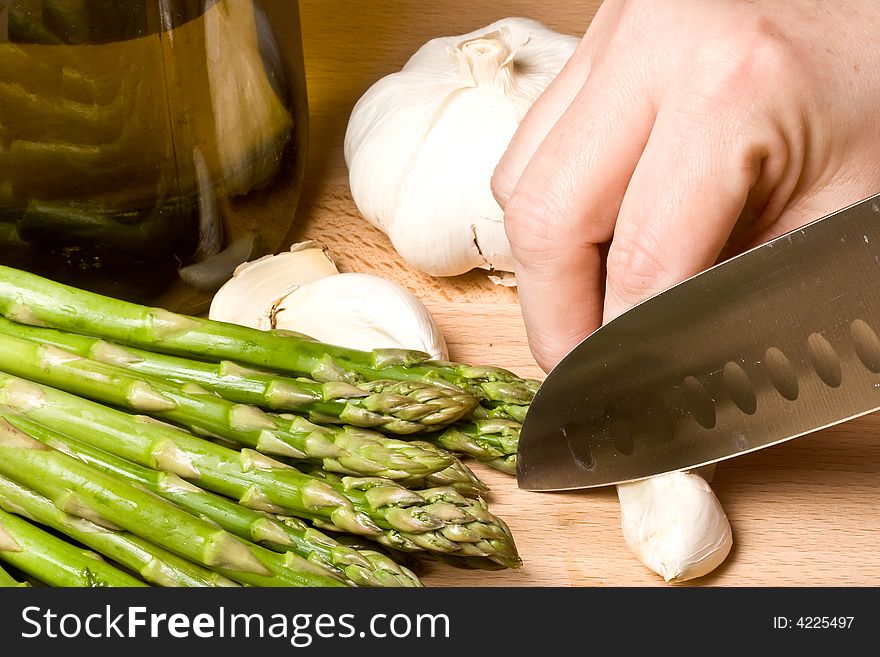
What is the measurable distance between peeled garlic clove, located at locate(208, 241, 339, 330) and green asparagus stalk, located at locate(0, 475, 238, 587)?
0.39 m

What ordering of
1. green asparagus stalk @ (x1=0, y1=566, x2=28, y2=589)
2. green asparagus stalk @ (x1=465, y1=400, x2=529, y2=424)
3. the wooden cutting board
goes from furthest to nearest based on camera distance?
green asparagus stalk @ (x1=465, y1=400, x2=529, y2=424) → the wooden cutting board → green asparagus stalk @ (x1=0, y1=566, x2=28, y2=589)

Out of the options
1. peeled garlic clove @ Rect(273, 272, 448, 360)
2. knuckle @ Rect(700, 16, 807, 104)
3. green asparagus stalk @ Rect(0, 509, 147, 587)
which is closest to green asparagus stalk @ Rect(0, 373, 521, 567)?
green asparagus stalk @ Rect(0, 509, 147, 587)

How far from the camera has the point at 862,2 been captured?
3.68 feet

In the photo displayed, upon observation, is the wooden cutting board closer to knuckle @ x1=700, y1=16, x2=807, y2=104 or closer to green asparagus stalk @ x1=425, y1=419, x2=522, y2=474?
green asparagus stalk @ x1=425, y1=419, x2=522, y2=474

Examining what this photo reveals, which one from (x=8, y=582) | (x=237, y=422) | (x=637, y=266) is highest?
(x=637, y=266)

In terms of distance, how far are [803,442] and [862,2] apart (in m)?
0.49

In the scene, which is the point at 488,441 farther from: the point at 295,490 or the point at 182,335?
the point at 182,335

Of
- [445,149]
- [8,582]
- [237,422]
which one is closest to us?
[8,582]

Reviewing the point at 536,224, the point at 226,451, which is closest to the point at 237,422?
the point at 226,451

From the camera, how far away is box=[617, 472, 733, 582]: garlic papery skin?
109 cm

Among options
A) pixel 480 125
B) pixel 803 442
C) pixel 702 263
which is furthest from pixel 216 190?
pixel 803 442

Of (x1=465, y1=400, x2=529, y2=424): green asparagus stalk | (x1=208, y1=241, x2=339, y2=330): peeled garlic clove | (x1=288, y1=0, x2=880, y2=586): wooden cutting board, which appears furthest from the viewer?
(x1=208, y1=241, x2=339, y2=330): peeled garlic clove

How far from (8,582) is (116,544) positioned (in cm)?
10

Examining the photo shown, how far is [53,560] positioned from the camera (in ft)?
3.43
